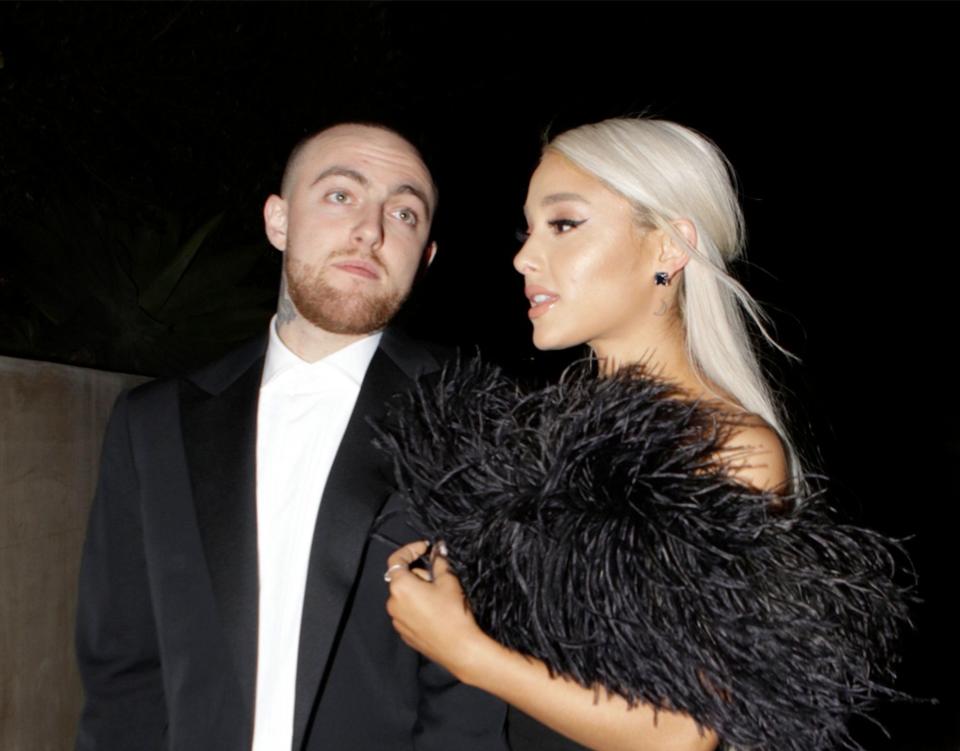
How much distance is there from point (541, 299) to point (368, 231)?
1.58 feet

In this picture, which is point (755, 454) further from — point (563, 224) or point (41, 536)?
point (41, 536)

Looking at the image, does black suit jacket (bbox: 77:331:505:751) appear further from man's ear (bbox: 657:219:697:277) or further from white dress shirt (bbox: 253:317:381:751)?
man's ear (bbox: 657:219:697:277)

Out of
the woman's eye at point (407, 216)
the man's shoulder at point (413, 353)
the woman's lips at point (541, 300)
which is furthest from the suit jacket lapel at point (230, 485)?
the woman's lips at point (541, 300)

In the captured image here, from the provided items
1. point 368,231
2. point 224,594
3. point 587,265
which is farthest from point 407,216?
point 224,594

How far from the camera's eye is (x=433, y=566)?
163cm

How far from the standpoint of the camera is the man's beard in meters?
2.07

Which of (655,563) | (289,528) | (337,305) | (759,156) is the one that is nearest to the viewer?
(655,563)

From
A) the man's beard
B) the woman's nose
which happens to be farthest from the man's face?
the woman's nose

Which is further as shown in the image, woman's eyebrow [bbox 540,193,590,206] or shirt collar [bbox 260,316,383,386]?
shirt collar [bbox 260,316,383,386]

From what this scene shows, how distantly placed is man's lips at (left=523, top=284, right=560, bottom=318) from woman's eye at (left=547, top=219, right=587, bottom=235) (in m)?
0.13

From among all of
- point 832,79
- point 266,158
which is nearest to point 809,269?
point 832,79

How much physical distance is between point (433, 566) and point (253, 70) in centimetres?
467

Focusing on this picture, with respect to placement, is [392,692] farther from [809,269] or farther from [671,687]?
[809,269]

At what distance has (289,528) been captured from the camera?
6.24 feet
